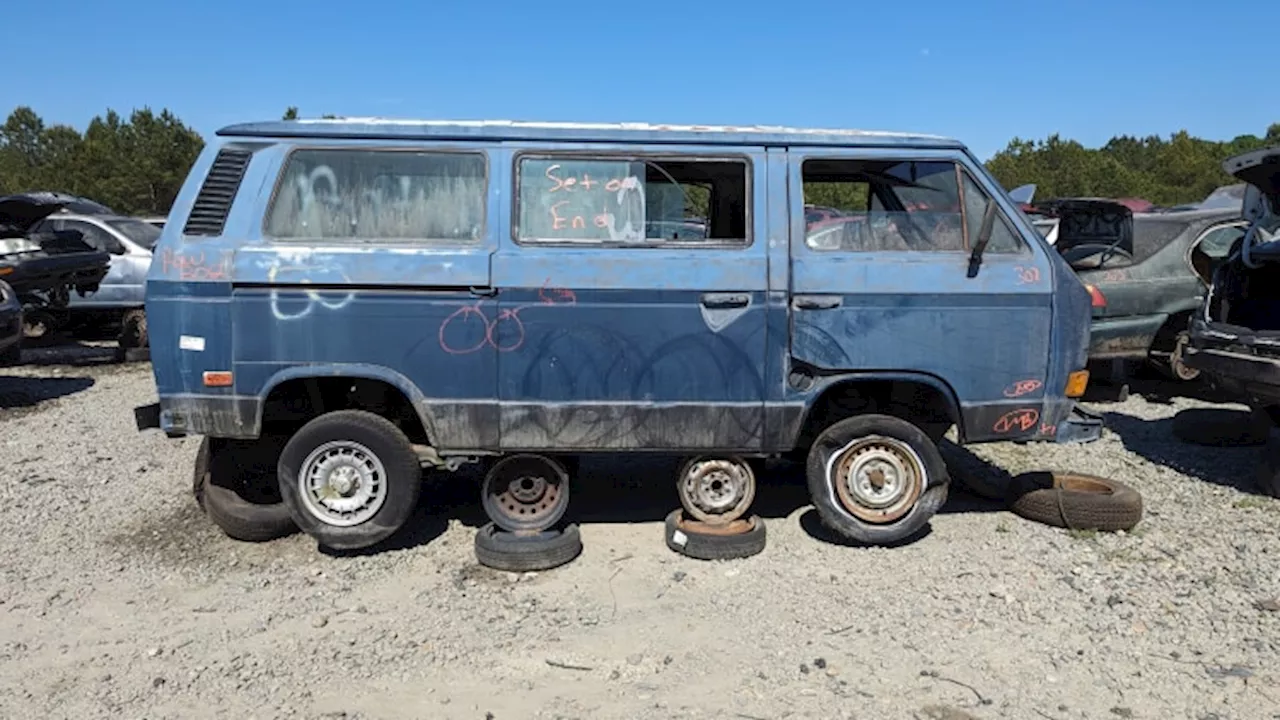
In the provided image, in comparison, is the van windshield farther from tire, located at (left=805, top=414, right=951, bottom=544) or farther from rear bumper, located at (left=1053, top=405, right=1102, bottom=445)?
rear bumper, located at (left=1053, top=405, right=1102, bottom=445)

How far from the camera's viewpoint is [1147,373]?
9.09 m

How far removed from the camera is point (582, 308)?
4492 mm

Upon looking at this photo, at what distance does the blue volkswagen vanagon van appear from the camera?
4457 millimetres

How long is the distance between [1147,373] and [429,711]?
8.37 metres

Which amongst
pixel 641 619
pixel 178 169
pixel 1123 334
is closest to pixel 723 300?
pixel 641 619


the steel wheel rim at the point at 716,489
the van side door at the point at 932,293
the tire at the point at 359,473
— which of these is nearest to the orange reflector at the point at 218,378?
the tire at the point at 359,473

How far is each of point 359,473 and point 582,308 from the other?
1463 millimetres

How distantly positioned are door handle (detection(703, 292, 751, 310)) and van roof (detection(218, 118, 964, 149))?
2.66ft

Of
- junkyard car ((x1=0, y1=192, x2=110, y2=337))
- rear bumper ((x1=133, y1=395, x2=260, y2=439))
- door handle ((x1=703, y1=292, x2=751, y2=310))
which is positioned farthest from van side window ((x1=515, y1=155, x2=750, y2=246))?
junkyard car ((x1=0, y1=192, x2=110, y2=337))

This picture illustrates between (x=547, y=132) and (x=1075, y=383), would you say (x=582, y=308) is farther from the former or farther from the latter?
(x=1075, y=383)

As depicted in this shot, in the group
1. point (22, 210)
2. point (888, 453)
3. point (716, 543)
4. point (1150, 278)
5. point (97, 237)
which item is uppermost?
point (22, 210)

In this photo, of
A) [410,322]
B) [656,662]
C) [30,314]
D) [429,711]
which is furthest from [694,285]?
[30,314]

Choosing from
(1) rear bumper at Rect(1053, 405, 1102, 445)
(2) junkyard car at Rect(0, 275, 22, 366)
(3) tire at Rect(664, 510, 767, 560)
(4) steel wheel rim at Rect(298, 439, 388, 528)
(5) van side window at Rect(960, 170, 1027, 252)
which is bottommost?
(3) tire at Rect(664, 510, 767, 560)

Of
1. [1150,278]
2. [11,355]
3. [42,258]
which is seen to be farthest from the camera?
[42,258]
